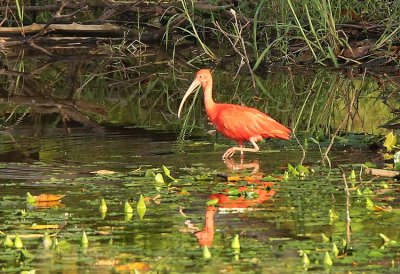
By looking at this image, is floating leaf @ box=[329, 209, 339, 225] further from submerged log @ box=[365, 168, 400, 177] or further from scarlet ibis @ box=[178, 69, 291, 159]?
scarlet ibis @ box=[178, 69, 291, 159]

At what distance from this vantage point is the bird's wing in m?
11.1

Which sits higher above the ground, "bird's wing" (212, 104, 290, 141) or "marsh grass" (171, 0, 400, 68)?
"marsh grass" (171, 0, 400, 68)

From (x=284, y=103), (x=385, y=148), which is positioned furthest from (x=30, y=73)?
(x=385, y=148)

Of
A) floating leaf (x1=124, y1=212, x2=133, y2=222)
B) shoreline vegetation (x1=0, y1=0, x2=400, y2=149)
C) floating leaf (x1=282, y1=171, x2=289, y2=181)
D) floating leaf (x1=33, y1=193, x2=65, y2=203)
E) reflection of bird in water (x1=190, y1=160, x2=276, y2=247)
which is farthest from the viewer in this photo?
shoreline vegetation (x1=0, y1=0, x2=400, y2=149)

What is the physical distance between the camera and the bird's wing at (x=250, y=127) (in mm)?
11094

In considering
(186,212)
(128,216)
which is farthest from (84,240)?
(186,212)

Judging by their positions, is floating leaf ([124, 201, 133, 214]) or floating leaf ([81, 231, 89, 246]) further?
floating leaf ([124, 201, 133, 214])

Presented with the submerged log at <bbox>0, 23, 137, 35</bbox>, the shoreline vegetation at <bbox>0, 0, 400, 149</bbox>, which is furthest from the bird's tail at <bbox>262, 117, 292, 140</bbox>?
the submerged log at <bbox>0, 23, 137, 35</bbox>

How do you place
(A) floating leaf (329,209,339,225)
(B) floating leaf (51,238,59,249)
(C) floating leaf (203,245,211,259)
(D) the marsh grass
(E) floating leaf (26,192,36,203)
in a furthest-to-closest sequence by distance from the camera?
(D) the marsh grass < (E) floating leaf (26,192,36,203) < (A) floating leaf (329,209,339,225) < (B) floating leaf (51,238,59,249) < (C) floating leaf (203,245,211,259)

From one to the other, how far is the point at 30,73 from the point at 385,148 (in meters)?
8.83

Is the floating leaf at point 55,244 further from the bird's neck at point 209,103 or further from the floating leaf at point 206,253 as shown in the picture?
the bird's neck at point 209,103

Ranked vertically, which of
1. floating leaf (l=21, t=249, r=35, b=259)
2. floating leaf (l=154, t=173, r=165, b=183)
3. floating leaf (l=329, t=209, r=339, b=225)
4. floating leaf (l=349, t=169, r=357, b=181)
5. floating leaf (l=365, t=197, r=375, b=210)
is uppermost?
floating leaf (l=154, t=173, r=165, b=183)

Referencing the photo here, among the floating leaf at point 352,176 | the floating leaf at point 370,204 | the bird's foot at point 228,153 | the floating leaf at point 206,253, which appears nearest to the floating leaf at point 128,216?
the floating leaf at point 206,253

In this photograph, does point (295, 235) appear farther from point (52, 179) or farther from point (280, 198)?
point (52, 179)
